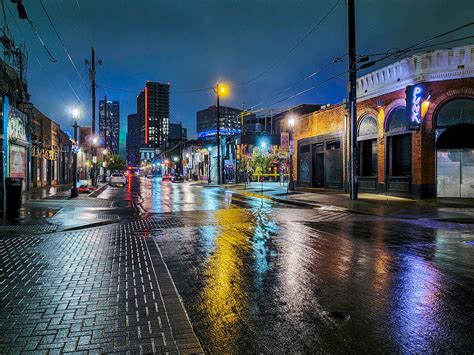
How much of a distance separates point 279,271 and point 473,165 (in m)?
18.7

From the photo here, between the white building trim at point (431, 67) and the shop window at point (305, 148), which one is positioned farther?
the shop window at point (305, 148)

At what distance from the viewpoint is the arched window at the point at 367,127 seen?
86.1 feet

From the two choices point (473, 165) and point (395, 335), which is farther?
point (473, 165)

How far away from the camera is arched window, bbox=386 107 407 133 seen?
23.4 metres

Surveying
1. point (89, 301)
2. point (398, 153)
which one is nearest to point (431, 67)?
point (398, 153)

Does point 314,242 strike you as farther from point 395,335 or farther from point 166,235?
point 395,335

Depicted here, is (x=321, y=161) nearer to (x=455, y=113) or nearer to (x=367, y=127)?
(x=367, y=127)

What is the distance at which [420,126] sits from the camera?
21734mm

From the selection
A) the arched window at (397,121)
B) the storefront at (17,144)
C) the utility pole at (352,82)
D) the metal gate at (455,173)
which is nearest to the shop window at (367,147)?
the arched window at (397,121)

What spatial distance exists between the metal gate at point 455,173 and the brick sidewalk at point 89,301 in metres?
18.3

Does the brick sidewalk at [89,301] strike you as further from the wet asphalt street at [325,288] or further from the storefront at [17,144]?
the storefront at [17,144]

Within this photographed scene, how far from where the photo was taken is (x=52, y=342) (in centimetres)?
402

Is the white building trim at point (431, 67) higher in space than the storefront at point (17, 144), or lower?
higher

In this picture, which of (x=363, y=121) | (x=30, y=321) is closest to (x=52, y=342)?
(x=30, y=321)
